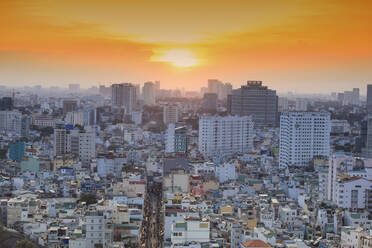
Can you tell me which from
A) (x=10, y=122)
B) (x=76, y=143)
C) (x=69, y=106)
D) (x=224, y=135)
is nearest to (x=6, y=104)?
(x=10, y=122)

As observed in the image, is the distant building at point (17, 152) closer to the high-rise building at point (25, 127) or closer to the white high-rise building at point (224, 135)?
the white high-rise building at point (224, 135)

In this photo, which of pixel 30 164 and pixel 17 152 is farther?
pixel 17 152

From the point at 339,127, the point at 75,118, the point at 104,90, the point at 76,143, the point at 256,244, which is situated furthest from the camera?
the point at 104,90

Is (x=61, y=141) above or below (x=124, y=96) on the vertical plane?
below

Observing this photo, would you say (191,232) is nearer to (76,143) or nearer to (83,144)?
(83,144)

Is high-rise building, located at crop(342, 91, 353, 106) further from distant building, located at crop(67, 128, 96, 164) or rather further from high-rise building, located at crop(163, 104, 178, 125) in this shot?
distant building, located at crop(67, 128, 96, 164)

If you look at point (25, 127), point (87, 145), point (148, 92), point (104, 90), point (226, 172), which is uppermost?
point (104, 90)
